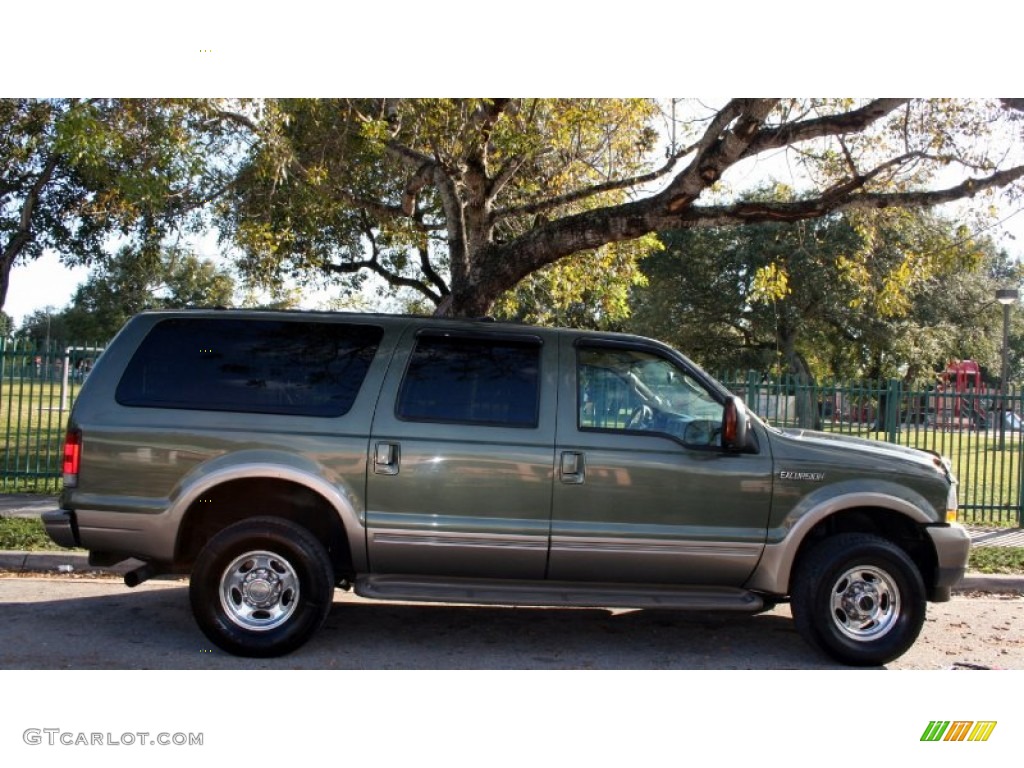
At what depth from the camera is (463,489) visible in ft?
18.3

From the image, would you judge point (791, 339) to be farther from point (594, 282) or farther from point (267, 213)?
point (267, 213)

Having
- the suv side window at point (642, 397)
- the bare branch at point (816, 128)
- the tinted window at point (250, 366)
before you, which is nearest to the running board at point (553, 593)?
the suv side window at point (642, 397)

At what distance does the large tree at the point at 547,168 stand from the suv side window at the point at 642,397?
11.7 ft

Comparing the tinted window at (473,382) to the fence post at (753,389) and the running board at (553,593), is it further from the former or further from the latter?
the fence post at (753,389)

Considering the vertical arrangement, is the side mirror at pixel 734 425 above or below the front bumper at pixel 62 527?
above

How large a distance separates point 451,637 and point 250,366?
2.24m

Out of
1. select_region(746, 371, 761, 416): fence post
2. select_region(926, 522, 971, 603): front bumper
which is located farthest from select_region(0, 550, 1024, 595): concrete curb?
select_region(746, 371, 761, 416): fence post

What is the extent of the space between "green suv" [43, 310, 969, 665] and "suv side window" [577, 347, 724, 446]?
0.01 metres

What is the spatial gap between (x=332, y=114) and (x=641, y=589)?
25.1 ft

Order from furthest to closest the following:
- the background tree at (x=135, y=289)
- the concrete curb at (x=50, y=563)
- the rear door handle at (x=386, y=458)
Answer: the background tree at (x=135, y=289)
the concrete curb at (x=50, y=563)
the rear door handle at (x=386, y=458)

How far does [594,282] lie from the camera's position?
A: 45.8ft

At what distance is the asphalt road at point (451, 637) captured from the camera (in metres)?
5.64

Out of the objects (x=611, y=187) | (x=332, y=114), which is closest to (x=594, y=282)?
(x=611, y=187)

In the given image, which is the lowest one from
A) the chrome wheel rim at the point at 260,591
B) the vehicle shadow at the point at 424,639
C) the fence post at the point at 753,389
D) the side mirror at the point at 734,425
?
the vehicle shadow at the point at 424,639
